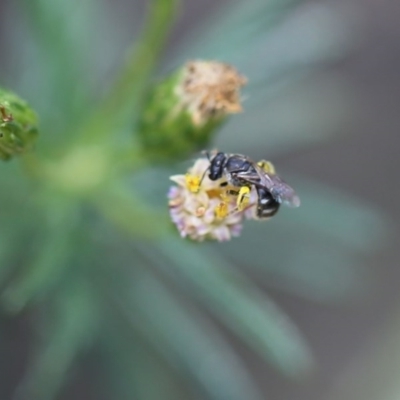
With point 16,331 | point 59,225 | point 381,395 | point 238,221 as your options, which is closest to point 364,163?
point 381,395

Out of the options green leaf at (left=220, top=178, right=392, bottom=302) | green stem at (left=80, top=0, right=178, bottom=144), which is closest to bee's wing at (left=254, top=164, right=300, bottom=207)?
green stem at (left=80, top=0, right=178, bottom=144)

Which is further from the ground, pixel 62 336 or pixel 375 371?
pixel 375 371

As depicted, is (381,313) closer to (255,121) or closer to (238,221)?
(255,121)

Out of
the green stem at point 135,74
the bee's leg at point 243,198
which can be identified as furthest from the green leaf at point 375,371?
the bee's leg at point 243,198

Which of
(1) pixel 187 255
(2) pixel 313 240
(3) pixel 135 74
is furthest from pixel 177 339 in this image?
(3) pixel 135 74

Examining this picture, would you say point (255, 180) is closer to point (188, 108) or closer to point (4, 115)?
point (188, 108)

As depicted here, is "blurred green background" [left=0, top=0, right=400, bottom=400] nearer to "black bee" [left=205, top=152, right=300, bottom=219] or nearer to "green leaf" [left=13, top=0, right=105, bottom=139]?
"green leaf" [left=13, top=0, right=105, bottom=139]
